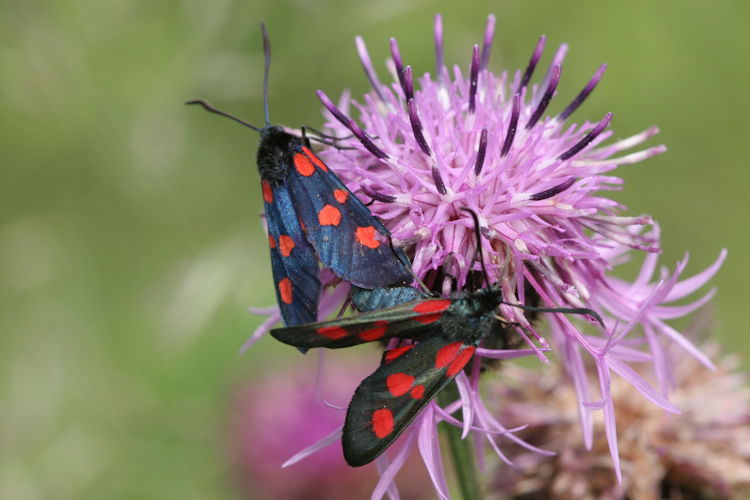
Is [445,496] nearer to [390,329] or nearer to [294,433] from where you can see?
[390,329]

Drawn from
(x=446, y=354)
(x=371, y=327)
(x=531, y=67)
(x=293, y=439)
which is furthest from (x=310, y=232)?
(x=293, y=439)

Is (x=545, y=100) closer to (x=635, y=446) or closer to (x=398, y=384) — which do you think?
(x=398, y=384)

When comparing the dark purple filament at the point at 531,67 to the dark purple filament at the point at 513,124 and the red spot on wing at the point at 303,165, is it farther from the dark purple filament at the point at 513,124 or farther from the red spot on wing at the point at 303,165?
the red spot on wing at the point at 303,165

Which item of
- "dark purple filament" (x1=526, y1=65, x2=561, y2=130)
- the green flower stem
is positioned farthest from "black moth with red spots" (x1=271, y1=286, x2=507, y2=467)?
"dark purple filament" (x1=526, y1=65, x2=561, y2=130)

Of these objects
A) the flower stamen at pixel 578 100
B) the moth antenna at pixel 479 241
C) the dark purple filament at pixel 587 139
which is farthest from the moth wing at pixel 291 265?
the flower stamen at pixel 578 100

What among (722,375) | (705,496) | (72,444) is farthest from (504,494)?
(72,444)

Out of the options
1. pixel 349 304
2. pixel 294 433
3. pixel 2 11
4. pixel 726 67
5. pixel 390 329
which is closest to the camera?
pixel 390 329
